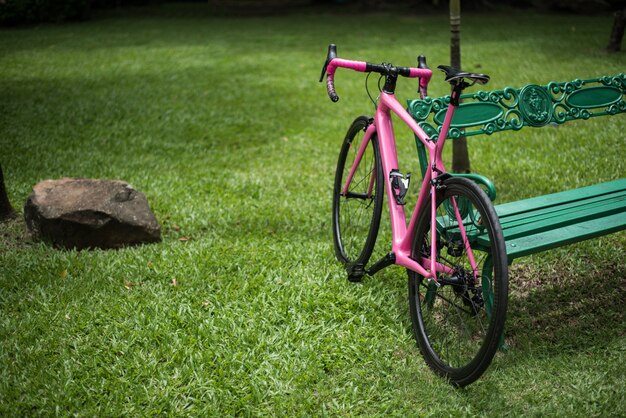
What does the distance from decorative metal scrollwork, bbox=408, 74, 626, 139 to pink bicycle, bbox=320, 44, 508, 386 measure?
205mm

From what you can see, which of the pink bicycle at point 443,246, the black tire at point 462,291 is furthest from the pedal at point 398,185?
the black tire at point 462,291

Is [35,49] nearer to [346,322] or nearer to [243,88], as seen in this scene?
[243,88]

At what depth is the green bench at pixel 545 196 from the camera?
322 cm

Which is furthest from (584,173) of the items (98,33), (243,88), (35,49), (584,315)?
(98,33)

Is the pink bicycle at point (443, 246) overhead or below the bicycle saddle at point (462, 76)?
below

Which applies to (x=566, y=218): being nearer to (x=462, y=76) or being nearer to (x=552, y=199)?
(x=552, y=199)

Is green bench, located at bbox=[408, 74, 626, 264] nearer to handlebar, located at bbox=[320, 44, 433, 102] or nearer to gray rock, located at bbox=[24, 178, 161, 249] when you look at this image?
handlebar, located at bbox=[320, 44, 433, 102]

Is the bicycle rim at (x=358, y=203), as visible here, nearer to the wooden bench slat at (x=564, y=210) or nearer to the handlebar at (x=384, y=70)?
the handlebar at (x=384, y=70)

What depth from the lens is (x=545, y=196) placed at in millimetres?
3678

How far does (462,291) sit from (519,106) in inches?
50.9

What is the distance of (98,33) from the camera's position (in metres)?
14.7

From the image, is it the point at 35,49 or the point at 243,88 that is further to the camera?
the point at 35,49

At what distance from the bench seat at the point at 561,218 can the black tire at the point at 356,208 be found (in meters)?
0.70

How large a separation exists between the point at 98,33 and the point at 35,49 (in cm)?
231
